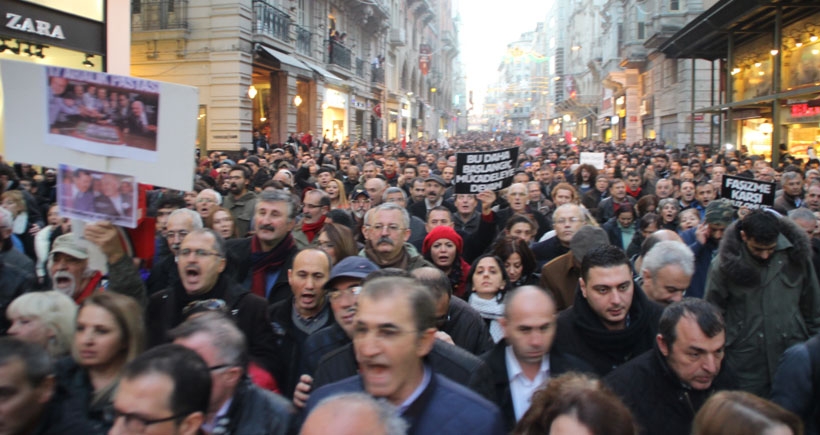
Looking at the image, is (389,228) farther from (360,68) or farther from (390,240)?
(360,68)

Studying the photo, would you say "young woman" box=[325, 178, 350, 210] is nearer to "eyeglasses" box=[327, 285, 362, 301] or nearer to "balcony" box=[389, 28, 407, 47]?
"eyeglasses" box=[327, 285, 362, 301]

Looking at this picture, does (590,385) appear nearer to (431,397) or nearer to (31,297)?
(431,397)

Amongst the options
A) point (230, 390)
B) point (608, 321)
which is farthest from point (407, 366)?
point (608, 321)

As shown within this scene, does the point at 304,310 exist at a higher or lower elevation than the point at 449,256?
lower

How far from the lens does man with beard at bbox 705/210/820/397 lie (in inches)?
168

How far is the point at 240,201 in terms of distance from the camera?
28.1 feet

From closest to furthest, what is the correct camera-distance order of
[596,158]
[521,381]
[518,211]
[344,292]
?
[521,381], [344,292], [518,211], [596,158]

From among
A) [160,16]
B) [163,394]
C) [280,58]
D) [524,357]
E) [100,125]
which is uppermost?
[160,16]

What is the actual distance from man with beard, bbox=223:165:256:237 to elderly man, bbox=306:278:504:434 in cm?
605

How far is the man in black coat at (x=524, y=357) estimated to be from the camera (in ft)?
10.5

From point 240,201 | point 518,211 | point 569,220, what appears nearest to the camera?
point 569,220

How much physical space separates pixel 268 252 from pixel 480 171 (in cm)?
363

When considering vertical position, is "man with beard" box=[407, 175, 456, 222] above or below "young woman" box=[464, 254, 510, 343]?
above

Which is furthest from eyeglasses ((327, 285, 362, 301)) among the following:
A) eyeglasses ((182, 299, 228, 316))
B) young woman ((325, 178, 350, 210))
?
young woman ((325, 178, 350, 210))
